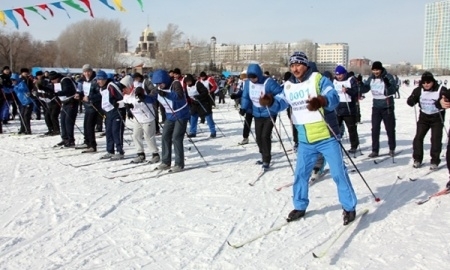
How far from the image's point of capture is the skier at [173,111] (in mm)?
7180

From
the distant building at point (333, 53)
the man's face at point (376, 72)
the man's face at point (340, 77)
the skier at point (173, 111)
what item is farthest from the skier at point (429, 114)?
the distant building at point (333, 53)

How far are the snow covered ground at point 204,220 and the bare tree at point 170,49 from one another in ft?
173

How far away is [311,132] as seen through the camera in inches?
179

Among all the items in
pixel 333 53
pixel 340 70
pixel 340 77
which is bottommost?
pixel 340 77

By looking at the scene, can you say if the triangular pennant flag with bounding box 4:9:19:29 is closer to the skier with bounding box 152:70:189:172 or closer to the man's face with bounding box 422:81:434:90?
the skier with bounding box 152:70:189:172

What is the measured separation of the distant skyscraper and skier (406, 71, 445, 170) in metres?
129

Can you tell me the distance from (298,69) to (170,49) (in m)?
58.2

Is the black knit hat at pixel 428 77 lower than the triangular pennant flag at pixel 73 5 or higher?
lower

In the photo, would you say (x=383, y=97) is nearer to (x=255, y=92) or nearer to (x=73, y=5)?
(x=255, y=92)

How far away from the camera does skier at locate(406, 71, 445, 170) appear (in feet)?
22.7

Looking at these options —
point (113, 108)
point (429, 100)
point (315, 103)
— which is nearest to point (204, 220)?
point (315, 103)

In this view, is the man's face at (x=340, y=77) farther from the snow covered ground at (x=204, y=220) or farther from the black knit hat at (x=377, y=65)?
the snow covered ground at (x=204, y=220)

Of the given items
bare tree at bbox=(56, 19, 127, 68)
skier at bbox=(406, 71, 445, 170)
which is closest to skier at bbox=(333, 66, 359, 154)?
skier at bbox=(406, 71, 445, 170)

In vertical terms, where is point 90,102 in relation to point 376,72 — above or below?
below
